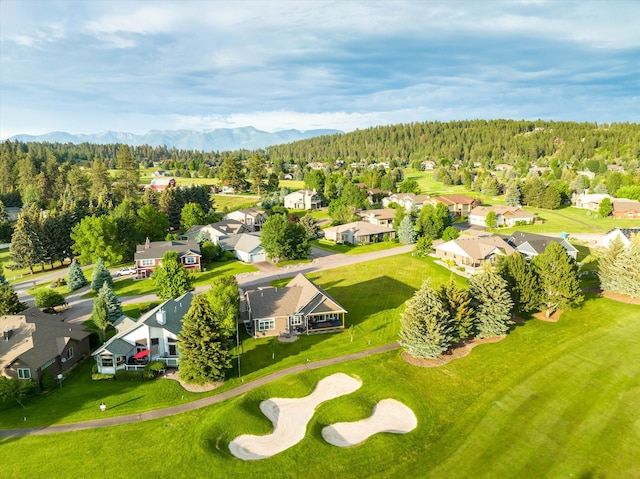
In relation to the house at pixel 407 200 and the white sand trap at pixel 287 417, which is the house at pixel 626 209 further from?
the white sand trap at pixel 287 417

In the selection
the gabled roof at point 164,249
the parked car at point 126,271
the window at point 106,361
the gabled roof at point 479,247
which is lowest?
the window at point 106,361

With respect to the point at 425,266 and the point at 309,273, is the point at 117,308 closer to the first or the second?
the point at 309,273

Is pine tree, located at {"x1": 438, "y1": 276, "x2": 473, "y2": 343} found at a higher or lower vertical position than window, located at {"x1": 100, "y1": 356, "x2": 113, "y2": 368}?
higher

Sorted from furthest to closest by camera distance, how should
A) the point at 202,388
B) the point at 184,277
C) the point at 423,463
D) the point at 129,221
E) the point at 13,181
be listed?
1. the point at 13,181
2. the point at 129,221
3. the point at 184,277
4. the point at 202,388
5. the point at 423,463

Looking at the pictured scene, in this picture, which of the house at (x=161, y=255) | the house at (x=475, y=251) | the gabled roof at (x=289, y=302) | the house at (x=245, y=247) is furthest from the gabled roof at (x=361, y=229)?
the gabled roof at (x=289, y=302)

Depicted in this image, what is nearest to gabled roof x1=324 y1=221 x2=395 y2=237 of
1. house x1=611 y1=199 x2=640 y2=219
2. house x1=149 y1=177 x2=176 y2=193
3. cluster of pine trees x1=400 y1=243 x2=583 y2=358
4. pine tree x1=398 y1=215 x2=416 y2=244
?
pine tree x1=398 y1=215 x2=416 y2=244

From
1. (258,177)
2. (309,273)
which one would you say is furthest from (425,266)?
(258,177)

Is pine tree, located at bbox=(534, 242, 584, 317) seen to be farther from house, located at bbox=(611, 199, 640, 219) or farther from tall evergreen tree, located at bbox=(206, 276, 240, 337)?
house, located at bbox=(611, 199, 640, 219)
